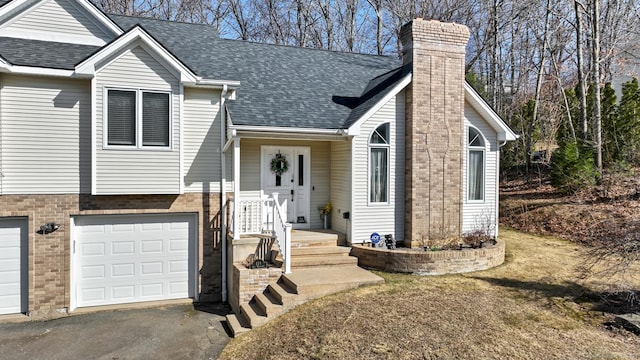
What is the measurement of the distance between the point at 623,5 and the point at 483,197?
17.7 metres

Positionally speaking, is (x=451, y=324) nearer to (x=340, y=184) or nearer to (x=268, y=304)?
(x=268, y=304)

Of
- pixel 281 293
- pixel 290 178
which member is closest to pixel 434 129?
pixel 290 178

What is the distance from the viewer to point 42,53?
8812 mm

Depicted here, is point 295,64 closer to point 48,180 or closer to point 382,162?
point 382,162

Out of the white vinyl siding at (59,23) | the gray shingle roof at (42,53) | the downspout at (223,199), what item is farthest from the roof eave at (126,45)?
the white vinyl siding at (59,23)

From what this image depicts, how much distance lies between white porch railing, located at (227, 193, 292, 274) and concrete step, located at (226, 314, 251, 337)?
150 centimetres

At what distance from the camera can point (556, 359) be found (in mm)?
5320

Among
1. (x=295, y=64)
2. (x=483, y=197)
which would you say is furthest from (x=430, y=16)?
(x=483, y=197)

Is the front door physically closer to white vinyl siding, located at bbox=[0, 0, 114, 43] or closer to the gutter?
the gutter

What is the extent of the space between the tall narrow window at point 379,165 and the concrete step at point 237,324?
4.37 meters

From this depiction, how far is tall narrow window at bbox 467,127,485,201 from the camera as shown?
11141 mm

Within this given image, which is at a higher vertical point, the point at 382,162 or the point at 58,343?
the point at 382,162

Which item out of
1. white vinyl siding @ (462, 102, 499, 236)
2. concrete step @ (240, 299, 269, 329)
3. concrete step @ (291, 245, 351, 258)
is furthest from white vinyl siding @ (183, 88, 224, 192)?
white vinyl siding @ (462, 102, 499, 236)

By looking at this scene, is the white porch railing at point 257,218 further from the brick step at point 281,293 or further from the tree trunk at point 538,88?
the tree trunk at point 538,88
